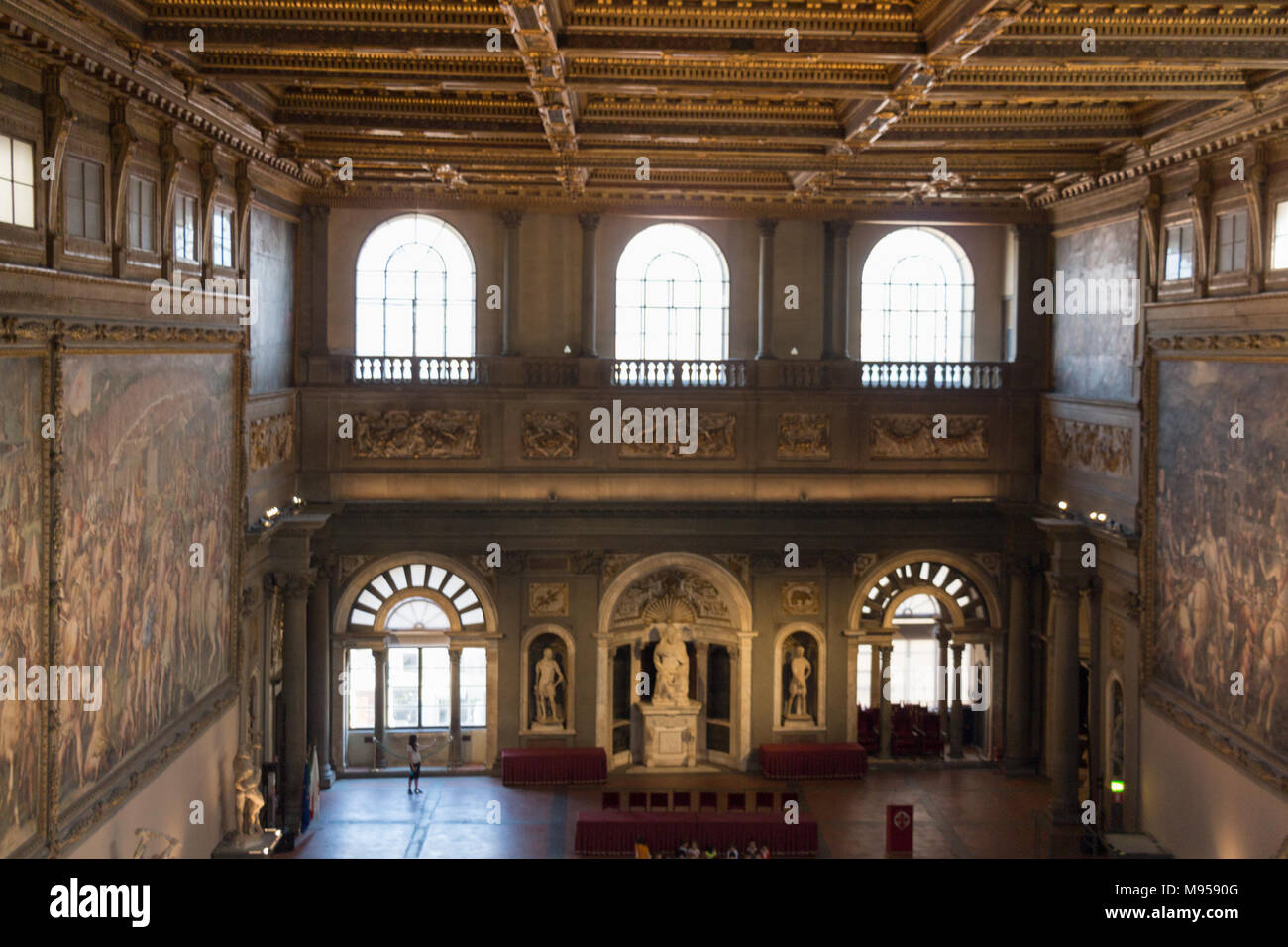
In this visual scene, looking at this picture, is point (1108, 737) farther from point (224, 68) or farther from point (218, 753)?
point (224, 68)

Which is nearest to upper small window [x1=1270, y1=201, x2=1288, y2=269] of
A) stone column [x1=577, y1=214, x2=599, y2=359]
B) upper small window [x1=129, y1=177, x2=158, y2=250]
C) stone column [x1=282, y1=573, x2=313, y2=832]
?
stone column [x1=577, y1=214, x2=599, y2=359]

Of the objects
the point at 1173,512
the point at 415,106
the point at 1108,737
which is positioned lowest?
the point at 1108,737

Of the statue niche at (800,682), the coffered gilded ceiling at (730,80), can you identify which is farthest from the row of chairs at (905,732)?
the coffered gilded ceiling at (730,80)

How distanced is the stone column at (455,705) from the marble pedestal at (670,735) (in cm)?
406

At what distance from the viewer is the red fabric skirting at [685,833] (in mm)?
23375

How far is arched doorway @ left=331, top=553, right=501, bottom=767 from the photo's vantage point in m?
27.9

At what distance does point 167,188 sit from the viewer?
18.0m

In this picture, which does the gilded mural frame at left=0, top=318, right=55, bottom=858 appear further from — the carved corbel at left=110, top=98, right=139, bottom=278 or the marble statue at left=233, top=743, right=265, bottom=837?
the marble statue at left=233, top=743, right=265, bottom=837

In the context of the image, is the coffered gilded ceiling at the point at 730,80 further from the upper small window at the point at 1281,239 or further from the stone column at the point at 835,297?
the stone column at the point at 835,297

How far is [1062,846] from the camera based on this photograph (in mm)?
23844

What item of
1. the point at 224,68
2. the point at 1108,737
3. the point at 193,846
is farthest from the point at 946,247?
the point at 193,846

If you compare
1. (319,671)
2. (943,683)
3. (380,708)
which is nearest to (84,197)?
(319,671)

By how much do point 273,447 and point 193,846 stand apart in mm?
8167

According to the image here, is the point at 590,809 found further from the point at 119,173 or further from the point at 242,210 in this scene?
the point at 119,173
